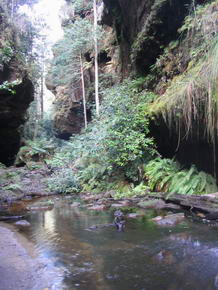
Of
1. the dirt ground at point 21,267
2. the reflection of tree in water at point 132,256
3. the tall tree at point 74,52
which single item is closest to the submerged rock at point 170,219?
the reflection of tree in water at point 132,256

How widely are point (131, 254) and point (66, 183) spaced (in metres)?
8.85

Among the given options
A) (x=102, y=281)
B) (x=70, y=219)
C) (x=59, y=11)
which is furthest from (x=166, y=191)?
(x=59, y=11)

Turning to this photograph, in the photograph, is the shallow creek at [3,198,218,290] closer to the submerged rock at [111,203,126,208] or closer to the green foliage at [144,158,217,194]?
the green foliage at [144,158,217,194]

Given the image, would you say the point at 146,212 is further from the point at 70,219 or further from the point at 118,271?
the point at 118,271

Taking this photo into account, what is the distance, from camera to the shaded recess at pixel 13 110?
1346 centimetres

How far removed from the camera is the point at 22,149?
22156 mm

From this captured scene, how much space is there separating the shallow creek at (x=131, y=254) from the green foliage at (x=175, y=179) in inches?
58.2

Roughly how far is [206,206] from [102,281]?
3.62 metres

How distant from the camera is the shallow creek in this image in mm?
3254

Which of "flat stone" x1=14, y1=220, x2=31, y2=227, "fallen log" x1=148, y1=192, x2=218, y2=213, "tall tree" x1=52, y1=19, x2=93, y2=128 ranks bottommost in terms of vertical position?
"flat stone" x1=14, y1=220, x2=31, y2=227

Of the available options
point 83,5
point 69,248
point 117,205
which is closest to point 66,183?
point 117,205

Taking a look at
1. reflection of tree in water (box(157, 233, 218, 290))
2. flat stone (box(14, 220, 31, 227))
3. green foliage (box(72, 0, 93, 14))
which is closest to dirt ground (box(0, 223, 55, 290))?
flat stone (box(14, 220, 31, 227))

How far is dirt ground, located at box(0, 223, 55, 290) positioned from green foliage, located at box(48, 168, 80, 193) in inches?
284

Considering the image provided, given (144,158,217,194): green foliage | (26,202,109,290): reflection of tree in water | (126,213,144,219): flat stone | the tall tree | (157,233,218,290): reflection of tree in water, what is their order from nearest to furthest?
(157,233,218,290): reflection of tree in water < (26,202,109,290): reflection of tree in water < (126,213,144,219): flat stone < (144,158,217,194): green foliage < the tall tree
